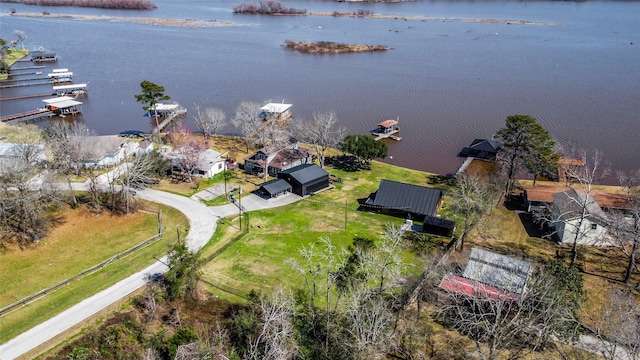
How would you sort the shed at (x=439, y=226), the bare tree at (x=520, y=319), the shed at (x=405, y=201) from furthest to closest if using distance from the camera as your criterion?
the shed at (x=405, y=201) → the shed at (x=439, y=226) → the bare tree at (x=520, y=319)

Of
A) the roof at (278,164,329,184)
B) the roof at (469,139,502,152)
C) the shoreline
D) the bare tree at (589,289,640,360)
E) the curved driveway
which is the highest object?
the shoreline

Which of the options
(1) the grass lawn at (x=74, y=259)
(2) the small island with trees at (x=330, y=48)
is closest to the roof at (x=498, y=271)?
(1) the grass lawn at (x=74, y=259)

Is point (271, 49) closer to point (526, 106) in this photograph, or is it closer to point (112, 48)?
point (112, 48)

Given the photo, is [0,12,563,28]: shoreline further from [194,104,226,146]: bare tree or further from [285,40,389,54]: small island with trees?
[194,104,226,146]: bare tree

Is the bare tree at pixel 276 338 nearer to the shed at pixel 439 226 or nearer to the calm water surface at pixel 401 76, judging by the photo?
the shed at pixel 439 226

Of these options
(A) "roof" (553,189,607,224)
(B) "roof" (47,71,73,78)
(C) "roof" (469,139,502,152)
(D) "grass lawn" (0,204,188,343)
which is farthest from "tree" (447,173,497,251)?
(B) "roof" (47,71,73,78)

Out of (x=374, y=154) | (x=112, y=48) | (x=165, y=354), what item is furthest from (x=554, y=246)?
(x=112, y=48)

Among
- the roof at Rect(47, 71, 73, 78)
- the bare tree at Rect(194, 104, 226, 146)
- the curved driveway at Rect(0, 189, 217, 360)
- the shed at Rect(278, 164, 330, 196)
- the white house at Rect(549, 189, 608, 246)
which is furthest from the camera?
the roof at Rect(47, 71, 73, 78)
